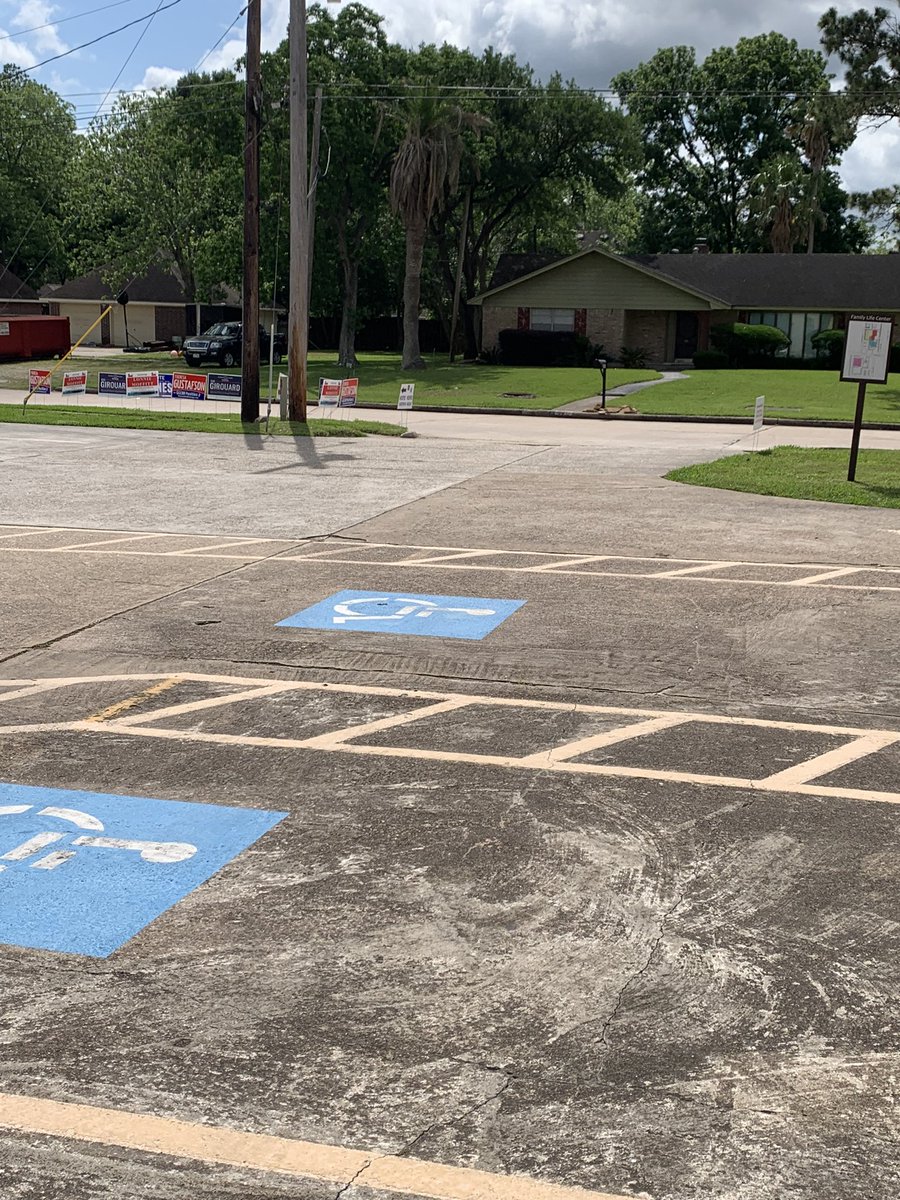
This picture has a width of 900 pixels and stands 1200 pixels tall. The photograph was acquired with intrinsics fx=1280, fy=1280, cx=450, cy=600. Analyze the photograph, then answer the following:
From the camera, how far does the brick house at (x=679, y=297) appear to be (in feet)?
194

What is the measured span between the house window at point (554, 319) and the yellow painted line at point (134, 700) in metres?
53.8

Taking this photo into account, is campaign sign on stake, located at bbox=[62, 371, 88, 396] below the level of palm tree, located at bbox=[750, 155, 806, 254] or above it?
below

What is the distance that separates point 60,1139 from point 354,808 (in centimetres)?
274

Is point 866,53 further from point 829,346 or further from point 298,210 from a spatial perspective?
point 298,210

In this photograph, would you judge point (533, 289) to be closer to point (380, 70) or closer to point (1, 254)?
point (380, 70)

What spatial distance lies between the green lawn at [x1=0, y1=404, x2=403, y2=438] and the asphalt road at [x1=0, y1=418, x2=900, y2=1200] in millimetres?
15751

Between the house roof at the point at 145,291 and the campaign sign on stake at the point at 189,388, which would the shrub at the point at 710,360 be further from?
the campaign sign on stake at the point at 189,388

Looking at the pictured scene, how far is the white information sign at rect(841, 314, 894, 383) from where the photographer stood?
57.5 ft

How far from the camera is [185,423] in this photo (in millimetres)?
29000

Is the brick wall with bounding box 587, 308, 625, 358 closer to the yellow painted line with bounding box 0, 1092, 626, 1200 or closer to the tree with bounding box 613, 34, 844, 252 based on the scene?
the tree with bounding box 613, 34, 844, 252

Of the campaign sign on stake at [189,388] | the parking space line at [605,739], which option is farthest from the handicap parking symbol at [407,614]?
the campaign sign on stake at [189,388]

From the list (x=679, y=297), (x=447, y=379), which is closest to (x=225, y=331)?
(x=447, y=379)

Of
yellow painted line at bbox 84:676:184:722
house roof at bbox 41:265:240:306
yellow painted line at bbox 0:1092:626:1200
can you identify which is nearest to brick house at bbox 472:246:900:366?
house roof at bbox 41:265:240:306

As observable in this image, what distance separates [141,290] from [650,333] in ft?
92.5
